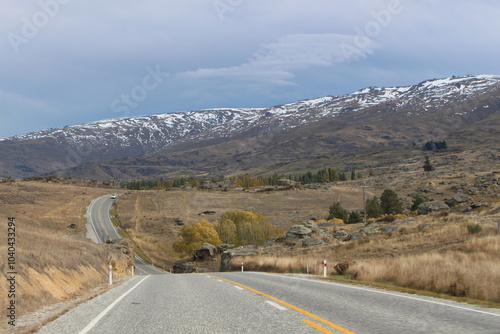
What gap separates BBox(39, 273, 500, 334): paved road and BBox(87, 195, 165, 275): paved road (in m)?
56.5

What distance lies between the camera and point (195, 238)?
8069cm

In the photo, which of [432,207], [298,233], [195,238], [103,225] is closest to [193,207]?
[103,225]

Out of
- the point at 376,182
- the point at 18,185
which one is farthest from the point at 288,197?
the point at 18,185

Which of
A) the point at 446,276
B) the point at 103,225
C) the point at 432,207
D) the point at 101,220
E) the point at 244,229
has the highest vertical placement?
the point at 432,207

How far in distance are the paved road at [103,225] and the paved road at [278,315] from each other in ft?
185

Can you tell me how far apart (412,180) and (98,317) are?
Answer: 150m

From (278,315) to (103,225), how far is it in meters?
99.3

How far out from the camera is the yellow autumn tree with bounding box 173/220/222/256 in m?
80.6

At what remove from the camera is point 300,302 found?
12.2 meters

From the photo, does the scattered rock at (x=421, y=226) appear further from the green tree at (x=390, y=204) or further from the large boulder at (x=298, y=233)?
the green tree at (x=390, y=204)

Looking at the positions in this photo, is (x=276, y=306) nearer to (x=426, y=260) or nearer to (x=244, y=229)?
(x=426, y=260)

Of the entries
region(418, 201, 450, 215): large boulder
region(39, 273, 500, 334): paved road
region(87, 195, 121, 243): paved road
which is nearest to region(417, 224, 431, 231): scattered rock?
region(418, 201, 450, 215): large boulder

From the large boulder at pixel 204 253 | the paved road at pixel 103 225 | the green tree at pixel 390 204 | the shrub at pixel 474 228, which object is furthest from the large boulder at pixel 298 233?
the green tree at pixel 390 204

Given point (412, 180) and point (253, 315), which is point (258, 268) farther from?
point (412, 180)
